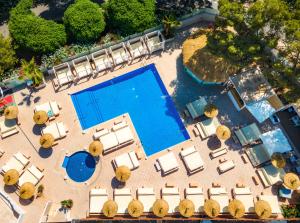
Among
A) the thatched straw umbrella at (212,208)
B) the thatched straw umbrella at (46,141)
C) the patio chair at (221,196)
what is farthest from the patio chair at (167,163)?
the thatched straw umbrella at (46,141)

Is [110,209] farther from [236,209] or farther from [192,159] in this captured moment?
[236,209]

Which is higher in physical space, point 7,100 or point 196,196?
point 7,100

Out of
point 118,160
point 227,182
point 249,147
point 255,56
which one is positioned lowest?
point 227,182

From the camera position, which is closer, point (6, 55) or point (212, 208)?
point (212, 208)

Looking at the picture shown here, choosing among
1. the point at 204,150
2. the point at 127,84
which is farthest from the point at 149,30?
the point at 204,150

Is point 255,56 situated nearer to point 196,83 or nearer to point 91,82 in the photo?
point 196,83

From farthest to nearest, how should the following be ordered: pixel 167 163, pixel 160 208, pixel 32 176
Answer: pixel 167 163 < pixel 32 176 < pixel 160 208

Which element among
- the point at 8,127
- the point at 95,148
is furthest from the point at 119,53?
the point at 8,127

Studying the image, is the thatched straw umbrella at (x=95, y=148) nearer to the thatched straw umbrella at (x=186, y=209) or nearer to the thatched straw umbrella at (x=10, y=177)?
the thatched straw umbrella at (x=10, y=177)
